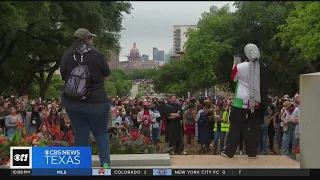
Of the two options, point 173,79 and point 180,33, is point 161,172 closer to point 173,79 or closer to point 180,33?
point 180,33

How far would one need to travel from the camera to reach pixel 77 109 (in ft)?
16.8

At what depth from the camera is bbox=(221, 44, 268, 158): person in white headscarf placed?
627 centimetres

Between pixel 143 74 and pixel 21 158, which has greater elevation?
pixel 143 74

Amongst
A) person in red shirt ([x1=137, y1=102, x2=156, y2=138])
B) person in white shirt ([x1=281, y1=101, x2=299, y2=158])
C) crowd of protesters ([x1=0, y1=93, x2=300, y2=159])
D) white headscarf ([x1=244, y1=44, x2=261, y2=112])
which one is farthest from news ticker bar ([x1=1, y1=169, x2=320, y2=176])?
person in red shirt ([x1=137, y1=102, x2=156, y2=138])

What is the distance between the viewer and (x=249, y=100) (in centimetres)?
623

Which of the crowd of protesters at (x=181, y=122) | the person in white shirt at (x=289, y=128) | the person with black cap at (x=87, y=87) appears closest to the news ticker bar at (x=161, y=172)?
the person with black cap at (x=87, y=87)

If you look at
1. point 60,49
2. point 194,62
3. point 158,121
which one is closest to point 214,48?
point 194,62

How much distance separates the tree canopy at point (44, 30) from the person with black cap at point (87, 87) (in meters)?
11.4

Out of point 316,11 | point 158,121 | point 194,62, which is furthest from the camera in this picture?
point 194,62

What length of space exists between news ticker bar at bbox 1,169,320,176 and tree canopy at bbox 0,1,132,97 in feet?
39.4

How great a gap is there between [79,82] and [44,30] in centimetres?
2954

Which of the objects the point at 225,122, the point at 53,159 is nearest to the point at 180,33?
the point at 225,122

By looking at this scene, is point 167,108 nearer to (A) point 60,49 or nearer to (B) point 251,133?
(B) point 251,133
